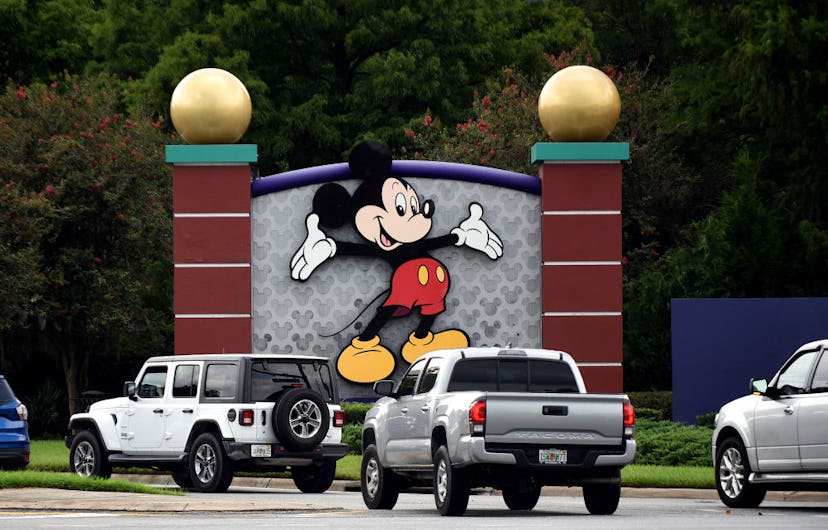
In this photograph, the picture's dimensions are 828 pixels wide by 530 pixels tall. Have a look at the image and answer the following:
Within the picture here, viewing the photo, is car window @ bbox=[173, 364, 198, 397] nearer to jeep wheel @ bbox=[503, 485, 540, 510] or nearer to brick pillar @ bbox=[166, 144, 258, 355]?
jeep wheel @ bbox=[503, 485, 540, 510]

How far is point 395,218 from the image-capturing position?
28.8m

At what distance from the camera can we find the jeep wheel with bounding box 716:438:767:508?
18.2 metres

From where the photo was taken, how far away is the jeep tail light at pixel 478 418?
16.3m

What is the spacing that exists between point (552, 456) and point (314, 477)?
6222 mm

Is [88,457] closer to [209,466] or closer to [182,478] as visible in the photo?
[182,478]

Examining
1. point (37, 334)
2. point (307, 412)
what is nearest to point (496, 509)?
point (307, 412)

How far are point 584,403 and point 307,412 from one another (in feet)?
17.4

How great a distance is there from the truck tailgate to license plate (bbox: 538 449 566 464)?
102 mm

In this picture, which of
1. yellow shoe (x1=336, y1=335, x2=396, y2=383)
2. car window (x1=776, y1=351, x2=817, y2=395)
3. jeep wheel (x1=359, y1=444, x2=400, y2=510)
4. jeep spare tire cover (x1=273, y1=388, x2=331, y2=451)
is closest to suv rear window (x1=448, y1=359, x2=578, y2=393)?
jeep wheel (x1=359, y1=444, x2=400, y2=510)

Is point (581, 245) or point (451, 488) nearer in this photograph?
point (451, 488)

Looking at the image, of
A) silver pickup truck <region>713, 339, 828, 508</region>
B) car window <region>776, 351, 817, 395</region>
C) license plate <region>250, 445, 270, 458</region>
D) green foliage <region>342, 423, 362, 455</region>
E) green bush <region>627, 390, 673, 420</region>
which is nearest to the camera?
silver pickup truck <region>713, 339, 828, 508</region>

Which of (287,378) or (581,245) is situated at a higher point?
(581,245)

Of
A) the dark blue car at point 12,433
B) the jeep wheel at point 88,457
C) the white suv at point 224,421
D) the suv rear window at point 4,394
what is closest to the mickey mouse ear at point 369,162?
the white suv at point 224,421

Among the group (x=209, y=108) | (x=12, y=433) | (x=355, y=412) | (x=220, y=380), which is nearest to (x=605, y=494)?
(x=220, y=380)
